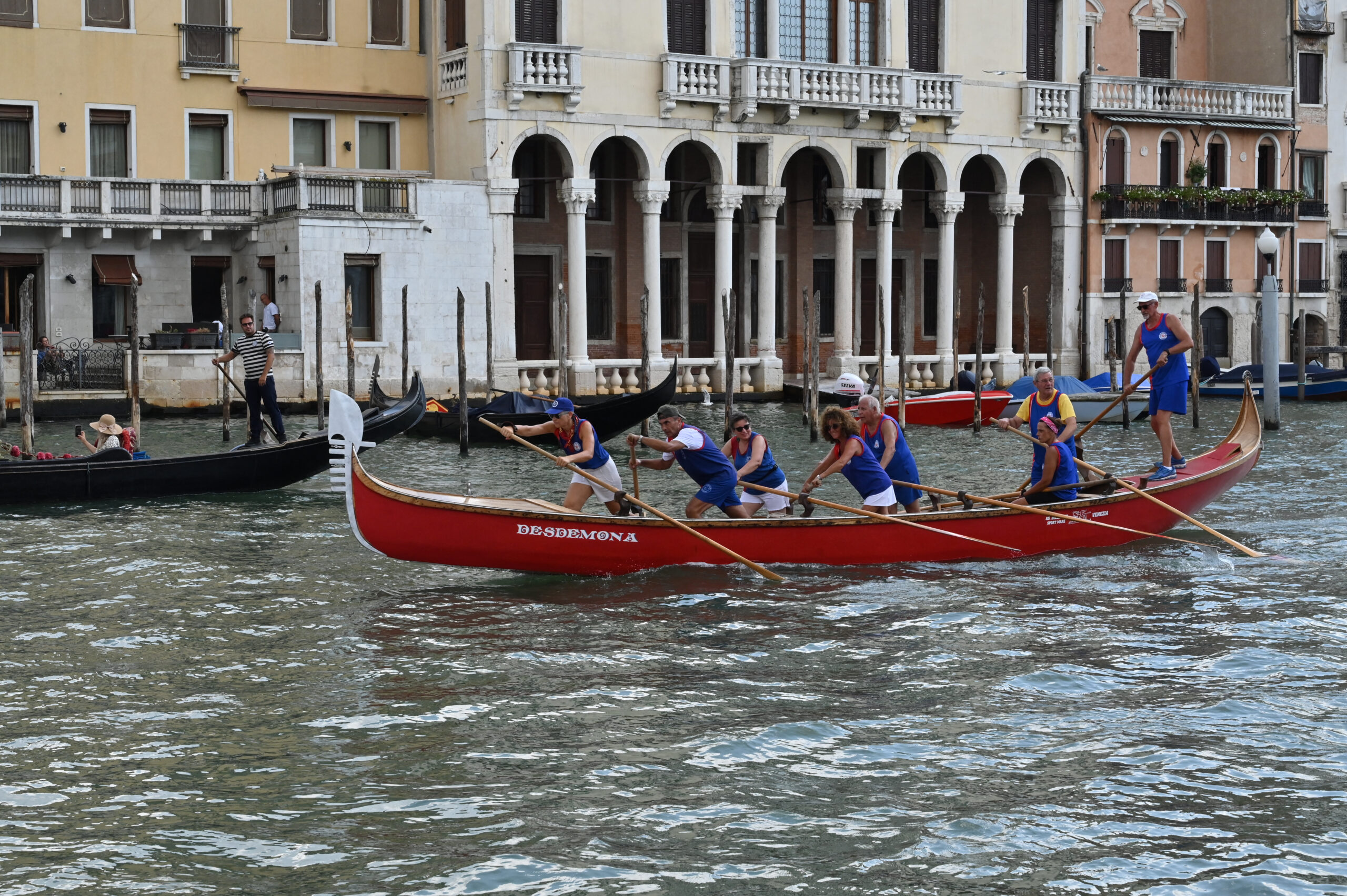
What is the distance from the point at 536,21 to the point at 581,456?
50.6 ft

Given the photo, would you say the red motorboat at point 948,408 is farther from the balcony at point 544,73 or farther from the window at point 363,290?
the window at point 363,290

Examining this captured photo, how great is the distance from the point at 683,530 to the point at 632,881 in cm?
511

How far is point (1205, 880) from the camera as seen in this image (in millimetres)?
5480

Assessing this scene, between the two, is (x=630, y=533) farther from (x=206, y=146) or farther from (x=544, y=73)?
(x=206, y=146)

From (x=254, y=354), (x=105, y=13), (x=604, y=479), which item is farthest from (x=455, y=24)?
(x=604, y=479)

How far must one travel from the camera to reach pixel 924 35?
28.4 m

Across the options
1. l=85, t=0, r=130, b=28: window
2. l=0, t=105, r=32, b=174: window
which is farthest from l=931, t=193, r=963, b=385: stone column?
l=0, t=105, r=32, b=174: window

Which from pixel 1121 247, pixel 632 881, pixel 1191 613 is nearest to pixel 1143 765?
pixel 632 881

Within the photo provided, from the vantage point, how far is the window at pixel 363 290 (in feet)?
79.1

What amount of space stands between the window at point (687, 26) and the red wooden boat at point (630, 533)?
16.1 m

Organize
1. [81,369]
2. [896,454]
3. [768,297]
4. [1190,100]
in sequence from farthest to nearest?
[1190,100], [768,297], [81,369], [896,454]

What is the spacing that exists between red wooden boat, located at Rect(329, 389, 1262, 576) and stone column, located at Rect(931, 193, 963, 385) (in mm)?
16979

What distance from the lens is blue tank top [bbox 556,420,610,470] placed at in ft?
36.7

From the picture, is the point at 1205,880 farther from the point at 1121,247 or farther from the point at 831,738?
the point at 1121,247
